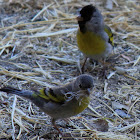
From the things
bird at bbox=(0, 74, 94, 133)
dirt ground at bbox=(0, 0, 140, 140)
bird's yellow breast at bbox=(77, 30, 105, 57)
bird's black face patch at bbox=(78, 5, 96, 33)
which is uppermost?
bird's black face patch at bbox=(78, 5, 96, 33)

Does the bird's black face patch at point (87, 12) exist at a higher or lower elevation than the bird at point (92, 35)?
A: higher

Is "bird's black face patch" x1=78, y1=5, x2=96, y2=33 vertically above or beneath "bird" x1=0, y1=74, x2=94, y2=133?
above

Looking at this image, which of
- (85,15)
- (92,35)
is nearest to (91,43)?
(92,35)

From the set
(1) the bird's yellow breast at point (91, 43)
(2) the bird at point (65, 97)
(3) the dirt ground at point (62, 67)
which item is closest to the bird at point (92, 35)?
(1) the bird's yellow breast at point (91, 43)

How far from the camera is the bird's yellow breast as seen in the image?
210 inches

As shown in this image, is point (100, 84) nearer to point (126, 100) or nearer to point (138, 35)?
point (126, 100)

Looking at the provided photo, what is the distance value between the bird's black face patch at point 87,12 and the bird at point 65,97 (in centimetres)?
178

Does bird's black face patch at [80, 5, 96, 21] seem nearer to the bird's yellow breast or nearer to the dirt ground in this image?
the bird's yellow breast

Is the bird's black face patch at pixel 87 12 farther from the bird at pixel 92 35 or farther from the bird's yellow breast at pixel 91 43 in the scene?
the bird's yellow breast at pixel 91 43

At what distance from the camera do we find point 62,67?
18.6 feet

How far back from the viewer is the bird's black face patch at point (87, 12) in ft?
17.5

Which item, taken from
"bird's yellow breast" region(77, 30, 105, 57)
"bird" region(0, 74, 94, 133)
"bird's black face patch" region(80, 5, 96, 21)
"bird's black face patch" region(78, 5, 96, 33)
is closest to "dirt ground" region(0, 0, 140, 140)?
"bird" region(0, 74, 94, 133)

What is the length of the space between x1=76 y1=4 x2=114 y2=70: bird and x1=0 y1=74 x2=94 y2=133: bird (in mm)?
1521

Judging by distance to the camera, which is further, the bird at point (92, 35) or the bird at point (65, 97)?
the bird at point (92, 35)
